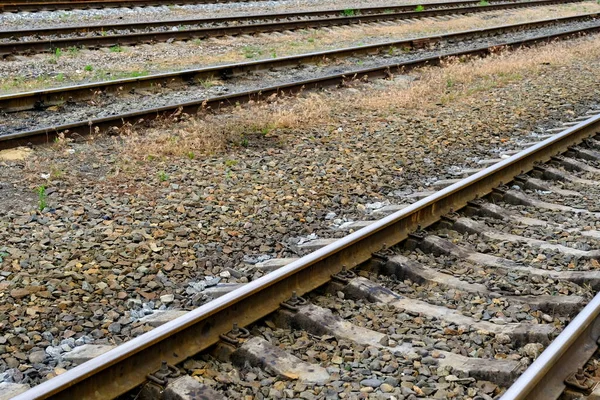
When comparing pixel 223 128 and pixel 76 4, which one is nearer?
pixel 223 128

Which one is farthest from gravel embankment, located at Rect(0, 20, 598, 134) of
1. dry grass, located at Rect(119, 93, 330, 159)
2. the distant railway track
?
the distant railway track

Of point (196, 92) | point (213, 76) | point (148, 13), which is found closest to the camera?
point (196, 92)

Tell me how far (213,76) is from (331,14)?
9.52 m

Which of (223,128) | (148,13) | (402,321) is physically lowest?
(402,321)

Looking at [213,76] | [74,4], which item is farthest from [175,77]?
[74,4]

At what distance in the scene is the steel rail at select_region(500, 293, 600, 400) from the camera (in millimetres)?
3967

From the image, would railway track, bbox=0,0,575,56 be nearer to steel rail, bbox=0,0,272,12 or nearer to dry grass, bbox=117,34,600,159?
steel rail, bbox=0,0,272,12

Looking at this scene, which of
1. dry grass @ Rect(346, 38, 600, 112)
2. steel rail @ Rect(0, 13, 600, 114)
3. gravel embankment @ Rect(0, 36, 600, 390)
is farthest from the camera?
dry grass @ Rect(346, 38, 600, 112)

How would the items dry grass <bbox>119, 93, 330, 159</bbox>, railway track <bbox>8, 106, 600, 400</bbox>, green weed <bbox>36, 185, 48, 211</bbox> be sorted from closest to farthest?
railway track <bbox>8, 106, 600, 400</bbox>
green weed <bbox>36, 185, 48, 211</bbox>
dry grass <bbox>119, 93, 330, 159</bbox>

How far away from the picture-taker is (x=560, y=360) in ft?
14.2

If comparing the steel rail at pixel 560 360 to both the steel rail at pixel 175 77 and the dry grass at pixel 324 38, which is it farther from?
the dry grass at pixel 324 38

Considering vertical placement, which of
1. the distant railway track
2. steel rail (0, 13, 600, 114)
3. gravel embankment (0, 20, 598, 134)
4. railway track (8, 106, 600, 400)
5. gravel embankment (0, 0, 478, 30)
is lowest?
railway track (8, 106, 600, 400)

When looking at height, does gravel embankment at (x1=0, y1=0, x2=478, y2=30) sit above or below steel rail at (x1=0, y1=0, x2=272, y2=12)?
below

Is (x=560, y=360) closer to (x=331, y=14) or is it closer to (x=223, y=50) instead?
(x=223, y=50)
